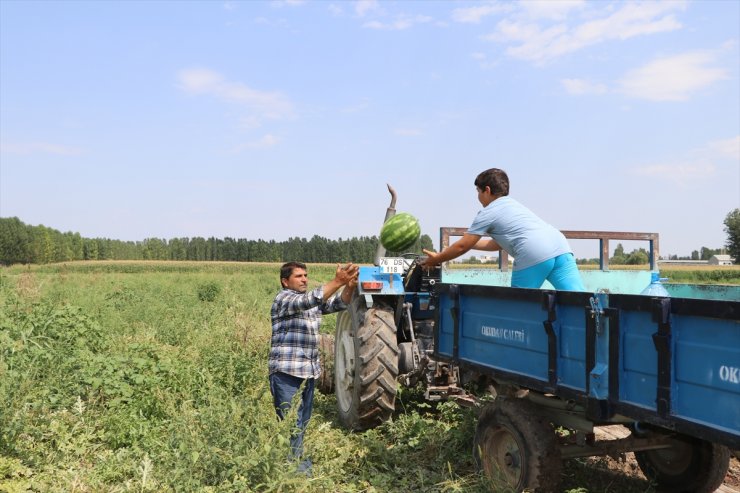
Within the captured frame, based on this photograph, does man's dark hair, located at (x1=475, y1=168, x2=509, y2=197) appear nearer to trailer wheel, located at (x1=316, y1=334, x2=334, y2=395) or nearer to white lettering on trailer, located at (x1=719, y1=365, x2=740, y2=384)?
white lettering on trailer, located at (x1=719, y1=365, x2=740, y2=384)

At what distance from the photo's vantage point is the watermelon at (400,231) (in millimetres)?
6152

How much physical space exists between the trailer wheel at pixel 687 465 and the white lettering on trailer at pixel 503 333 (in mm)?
1327

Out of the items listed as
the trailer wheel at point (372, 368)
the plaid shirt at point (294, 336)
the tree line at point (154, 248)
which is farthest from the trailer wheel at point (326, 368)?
the tree line at point (154, 248)

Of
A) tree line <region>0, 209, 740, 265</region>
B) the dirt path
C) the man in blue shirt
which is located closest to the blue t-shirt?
the man in blue shirt

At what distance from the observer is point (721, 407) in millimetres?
2727

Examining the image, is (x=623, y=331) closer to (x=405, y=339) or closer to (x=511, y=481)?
(x=511, y=481)

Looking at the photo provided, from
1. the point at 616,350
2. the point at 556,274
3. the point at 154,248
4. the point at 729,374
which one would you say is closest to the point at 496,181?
the point at 556,274

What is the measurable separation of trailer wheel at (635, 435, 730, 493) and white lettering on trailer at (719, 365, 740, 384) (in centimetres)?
163

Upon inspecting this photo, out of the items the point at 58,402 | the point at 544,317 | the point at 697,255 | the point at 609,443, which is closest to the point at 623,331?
the point at 544,317

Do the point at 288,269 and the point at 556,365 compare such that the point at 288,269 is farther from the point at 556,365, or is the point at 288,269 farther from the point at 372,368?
the point at 556,365

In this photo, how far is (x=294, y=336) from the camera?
4836 millimetres

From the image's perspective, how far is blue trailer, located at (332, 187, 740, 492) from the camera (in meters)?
2.85

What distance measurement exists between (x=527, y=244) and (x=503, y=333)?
0.76 metres

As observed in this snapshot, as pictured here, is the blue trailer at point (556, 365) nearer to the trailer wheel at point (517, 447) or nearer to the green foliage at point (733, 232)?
the trailer wheel at point (517, 447)
